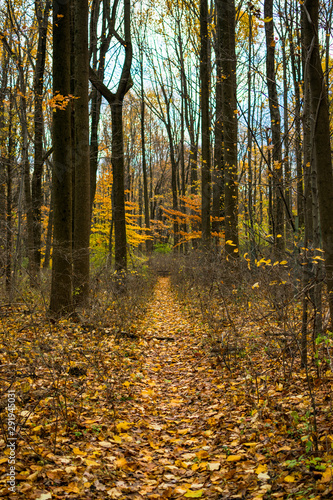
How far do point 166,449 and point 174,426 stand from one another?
46cm

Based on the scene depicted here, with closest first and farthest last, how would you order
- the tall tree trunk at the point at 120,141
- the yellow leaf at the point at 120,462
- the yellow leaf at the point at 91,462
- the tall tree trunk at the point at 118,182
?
the yellow leaf at the point at 91,462 → the yellow leaf at the point at 120,462 → the tall tree trunk at the point at 120,141 → the tall tree trunk at the point at 118,182

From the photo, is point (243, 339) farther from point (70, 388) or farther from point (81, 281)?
point (81, 281)

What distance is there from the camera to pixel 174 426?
151 inches

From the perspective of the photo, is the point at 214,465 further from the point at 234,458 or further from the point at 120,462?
the point at 120,462

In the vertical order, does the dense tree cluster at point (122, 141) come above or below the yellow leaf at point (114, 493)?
above

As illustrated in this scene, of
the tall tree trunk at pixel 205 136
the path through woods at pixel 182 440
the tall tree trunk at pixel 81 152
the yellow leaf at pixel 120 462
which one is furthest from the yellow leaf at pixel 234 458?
the tall tree trunk at pixel 205 136

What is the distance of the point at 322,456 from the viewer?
2631 mm

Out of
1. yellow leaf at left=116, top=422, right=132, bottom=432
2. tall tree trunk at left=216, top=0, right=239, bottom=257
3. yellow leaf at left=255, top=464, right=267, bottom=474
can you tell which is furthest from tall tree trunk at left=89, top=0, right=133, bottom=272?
yellow leaf at left=255, top=464, right=267, bottom=474

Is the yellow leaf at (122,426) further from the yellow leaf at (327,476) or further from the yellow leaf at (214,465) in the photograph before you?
the yellow leaf at (327,476)

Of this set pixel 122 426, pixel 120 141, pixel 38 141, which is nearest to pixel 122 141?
pixel 120 141

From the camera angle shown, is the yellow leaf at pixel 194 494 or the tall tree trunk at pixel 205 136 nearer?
the yellow leaf at pixel 194 494

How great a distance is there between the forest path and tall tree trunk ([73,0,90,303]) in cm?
204

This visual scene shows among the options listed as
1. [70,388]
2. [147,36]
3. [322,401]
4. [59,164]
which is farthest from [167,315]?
[147,36]

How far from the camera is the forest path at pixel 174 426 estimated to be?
280 centimetres
